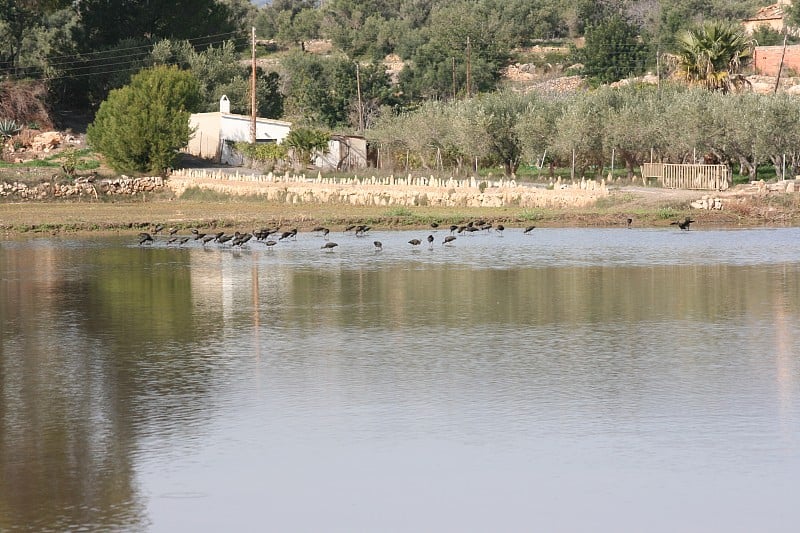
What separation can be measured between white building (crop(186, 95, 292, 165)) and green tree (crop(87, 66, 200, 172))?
6322 mm

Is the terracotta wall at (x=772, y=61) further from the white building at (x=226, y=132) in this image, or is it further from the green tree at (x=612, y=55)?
the white building at (x=226, y=132)

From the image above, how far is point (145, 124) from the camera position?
226 ft

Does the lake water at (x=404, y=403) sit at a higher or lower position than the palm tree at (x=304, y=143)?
lower

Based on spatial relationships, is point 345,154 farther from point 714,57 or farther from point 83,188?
point 714,57

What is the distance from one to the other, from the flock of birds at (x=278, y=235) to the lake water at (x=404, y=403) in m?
8.36

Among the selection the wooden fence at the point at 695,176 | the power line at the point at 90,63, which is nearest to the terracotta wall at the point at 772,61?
the wooden fence at the point at 695,176

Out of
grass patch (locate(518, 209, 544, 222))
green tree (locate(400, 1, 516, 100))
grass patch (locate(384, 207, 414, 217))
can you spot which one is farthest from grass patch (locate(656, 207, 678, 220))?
green tree (locate(400, 1, 516, 100))

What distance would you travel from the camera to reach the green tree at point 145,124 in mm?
68812

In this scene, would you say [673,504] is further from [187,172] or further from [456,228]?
[187,172]

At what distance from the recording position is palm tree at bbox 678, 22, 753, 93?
236 ft

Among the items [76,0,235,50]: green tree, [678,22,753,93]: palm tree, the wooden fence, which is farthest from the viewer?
[76,0,235,50]: green tree

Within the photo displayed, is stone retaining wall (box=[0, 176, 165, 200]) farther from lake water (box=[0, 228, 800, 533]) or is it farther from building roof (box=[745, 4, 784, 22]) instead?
building roof (box=[745, 4, 784, 22])

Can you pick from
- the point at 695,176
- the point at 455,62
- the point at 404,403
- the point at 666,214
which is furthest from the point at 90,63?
the point at 404,403

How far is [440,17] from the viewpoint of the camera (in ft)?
441
